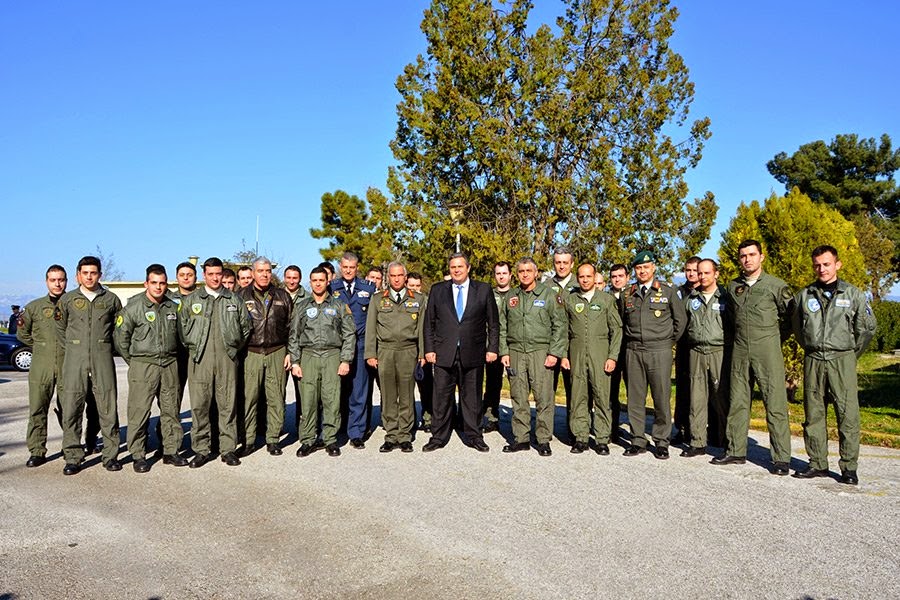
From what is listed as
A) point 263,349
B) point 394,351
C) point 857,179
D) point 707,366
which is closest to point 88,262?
point 263,349

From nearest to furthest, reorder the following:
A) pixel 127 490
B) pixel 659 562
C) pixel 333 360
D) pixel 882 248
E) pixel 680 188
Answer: pixel 659 562
pixel 127 490
pixel 333 360
pixel 680 188
pixel 882 248

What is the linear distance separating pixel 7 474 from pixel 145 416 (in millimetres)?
1385

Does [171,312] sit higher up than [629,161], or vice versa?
[629,161]

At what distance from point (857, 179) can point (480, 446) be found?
43.0 meters

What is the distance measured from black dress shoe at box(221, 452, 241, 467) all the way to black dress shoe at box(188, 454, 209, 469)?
17 cm

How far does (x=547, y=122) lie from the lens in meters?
15.6

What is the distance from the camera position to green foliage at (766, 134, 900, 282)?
40.6 metres

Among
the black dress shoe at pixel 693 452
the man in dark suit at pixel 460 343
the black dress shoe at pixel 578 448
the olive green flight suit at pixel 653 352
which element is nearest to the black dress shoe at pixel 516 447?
the man in dark suit at pixel 460 343

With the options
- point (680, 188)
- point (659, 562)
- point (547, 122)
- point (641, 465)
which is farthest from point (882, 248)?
point (659, 562)

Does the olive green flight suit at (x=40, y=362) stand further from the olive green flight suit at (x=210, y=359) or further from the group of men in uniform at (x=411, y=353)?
the olive green flight suit at (x=210, y=359)

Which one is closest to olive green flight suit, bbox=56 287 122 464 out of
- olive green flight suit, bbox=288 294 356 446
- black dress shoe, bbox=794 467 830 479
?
olive green flight suit, bbox=288 294 356 446

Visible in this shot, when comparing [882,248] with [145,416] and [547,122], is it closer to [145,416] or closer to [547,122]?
[547,122]

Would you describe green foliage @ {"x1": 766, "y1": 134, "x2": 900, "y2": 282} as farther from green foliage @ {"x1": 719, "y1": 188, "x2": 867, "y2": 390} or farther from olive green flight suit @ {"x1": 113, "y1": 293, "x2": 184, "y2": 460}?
olive green flight suit @ {"x1": 113, "y1": 293, "x2": 184, "y2": 460}

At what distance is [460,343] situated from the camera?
7.68 metres
